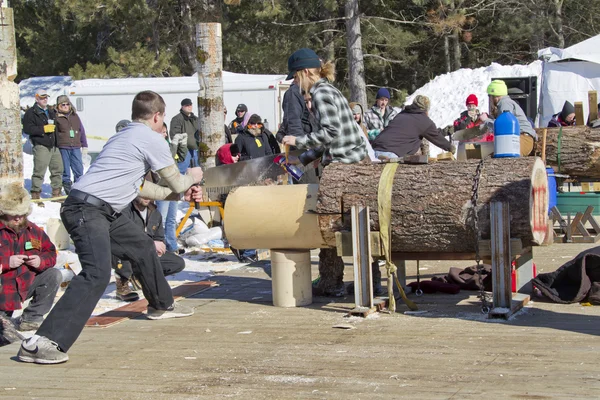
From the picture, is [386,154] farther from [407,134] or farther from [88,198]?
[88,198]

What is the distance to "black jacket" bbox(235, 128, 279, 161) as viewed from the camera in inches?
486

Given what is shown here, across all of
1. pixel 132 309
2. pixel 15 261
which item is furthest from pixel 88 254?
pixel 132 309

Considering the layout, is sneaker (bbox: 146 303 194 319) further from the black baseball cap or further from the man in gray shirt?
the black baseball cap

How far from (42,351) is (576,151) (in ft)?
24.2

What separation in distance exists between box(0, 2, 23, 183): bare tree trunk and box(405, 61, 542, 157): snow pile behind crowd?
19.1m

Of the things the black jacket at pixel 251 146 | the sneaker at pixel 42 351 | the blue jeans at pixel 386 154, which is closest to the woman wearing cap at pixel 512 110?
the blue jeans at pixel 386 154

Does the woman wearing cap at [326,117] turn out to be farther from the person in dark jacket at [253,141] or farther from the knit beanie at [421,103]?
the person in dark jacket at [253,141]

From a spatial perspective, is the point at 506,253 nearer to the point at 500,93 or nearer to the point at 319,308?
the point at 319,308

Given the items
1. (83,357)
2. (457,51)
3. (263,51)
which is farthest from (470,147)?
(457,51)

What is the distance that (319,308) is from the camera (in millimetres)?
7488

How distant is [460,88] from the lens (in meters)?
28.1

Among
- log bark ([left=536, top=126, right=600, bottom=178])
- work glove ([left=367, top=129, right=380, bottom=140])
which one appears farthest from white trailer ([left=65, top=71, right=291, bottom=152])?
log bark ([left=536, top=126, right=600, bottom=178])

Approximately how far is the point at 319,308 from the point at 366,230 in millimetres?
913

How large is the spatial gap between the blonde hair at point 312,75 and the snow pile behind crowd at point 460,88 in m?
19.4
